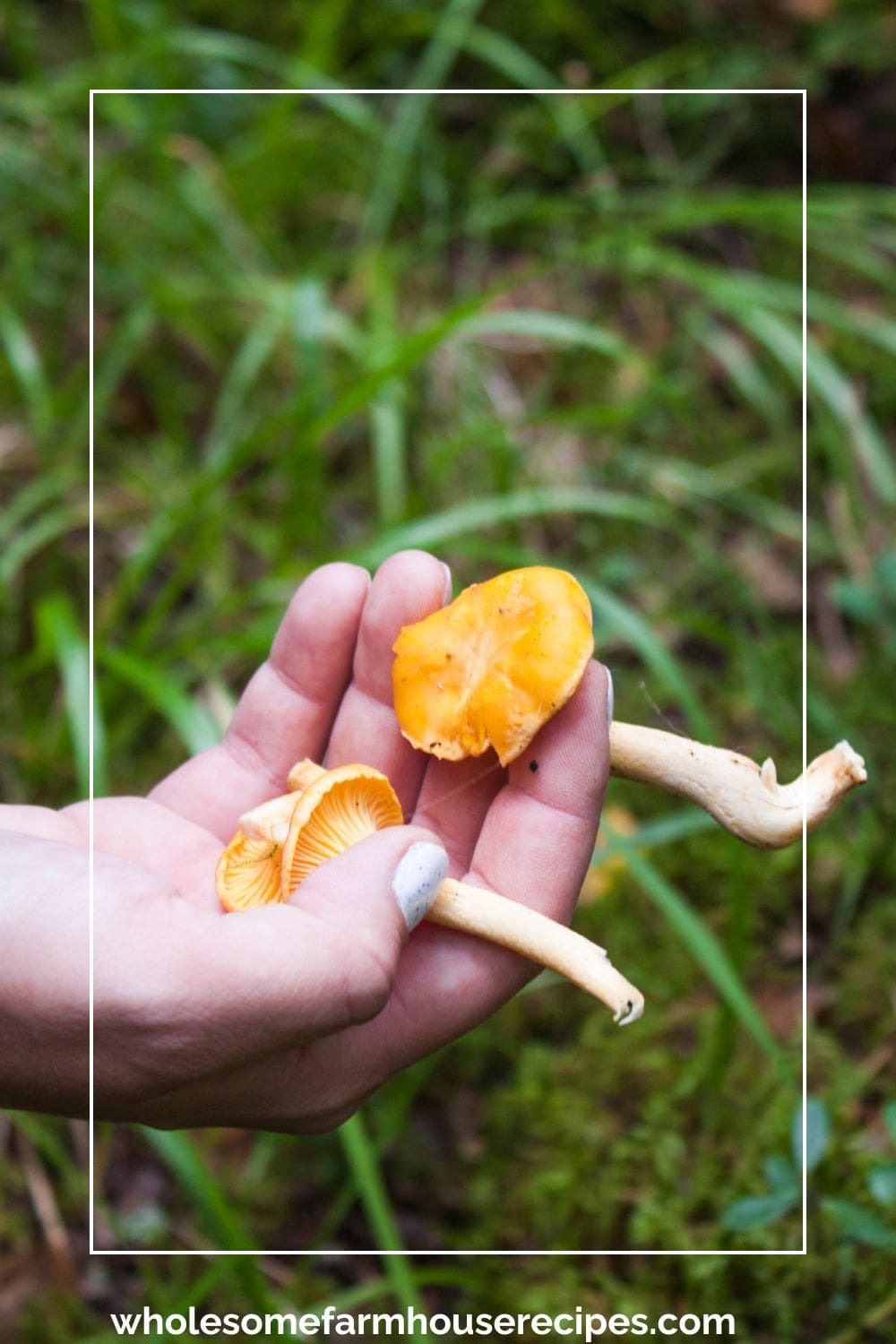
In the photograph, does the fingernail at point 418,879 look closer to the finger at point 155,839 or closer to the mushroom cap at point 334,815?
the mushroom cap at point 334,815

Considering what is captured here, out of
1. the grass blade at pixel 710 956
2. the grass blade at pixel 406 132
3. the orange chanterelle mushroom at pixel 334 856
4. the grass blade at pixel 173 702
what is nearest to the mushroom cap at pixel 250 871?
the orange chanterelle mushroom at pixel 334 856

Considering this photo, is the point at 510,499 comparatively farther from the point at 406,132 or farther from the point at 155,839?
the point at 406,132

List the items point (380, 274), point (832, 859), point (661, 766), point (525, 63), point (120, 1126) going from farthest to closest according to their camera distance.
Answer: point (525, 63) → point (380, 274) → point (832, 859) → point (120, 1126) → point (661, 766)

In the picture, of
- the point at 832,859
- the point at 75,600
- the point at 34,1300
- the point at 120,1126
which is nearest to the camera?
the point at 34,1300

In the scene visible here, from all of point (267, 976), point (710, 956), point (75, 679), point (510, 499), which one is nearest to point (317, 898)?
point (267, 976)

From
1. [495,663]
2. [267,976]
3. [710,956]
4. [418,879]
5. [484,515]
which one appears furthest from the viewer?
[484,515]

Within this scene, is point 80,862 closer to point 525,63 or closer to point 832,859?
point 832,859

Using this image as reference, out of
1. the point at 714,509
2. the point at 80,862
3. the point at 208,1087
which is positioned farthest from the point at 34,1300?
the point at 714,509
